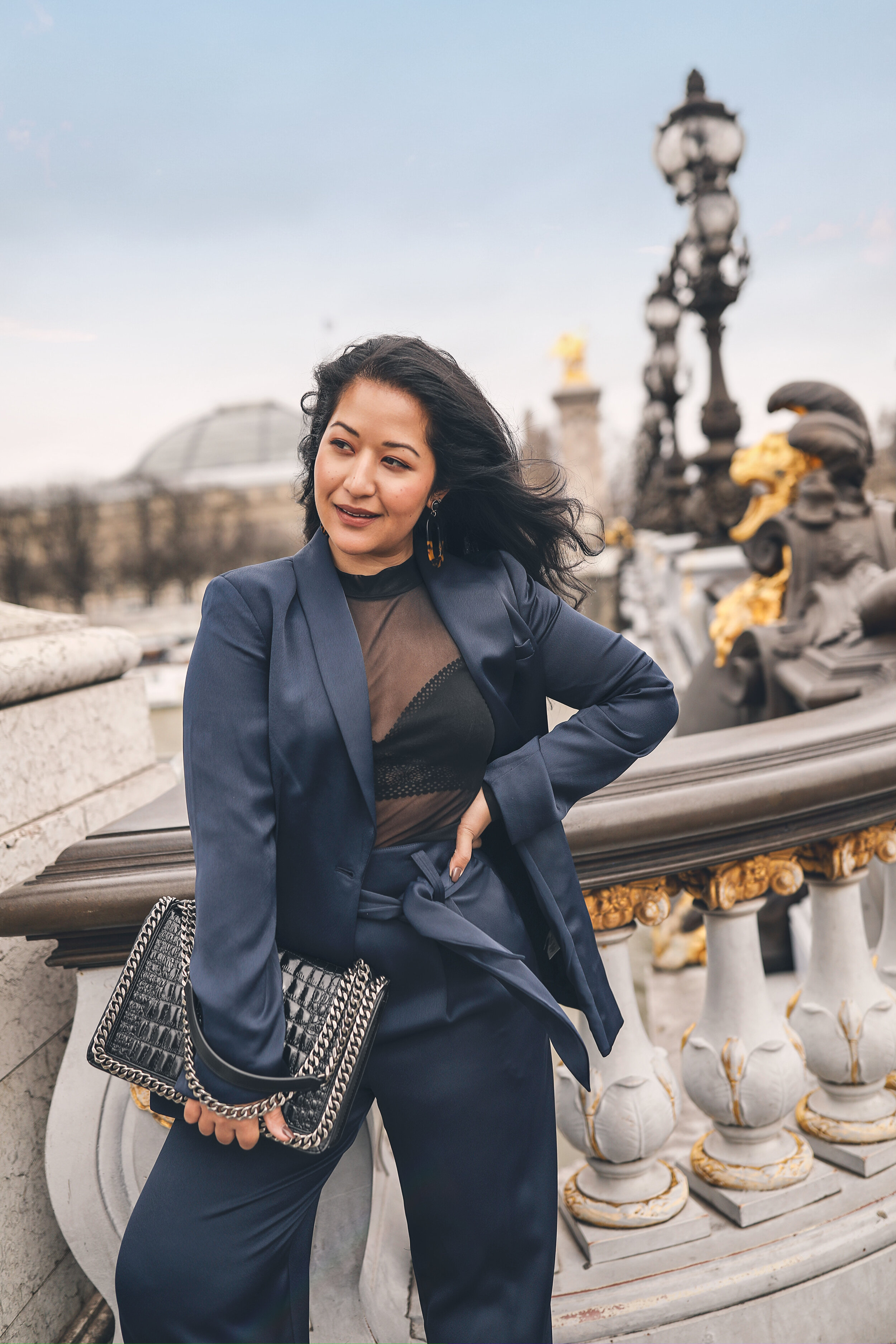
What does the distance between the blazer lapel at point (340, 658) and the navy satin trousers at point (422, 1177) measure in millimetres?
172

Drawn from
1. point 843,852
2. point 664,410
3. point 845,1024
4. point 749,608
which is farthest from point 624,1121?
point 664,410

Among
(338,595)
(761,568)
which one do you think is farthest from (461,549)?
(761,568)

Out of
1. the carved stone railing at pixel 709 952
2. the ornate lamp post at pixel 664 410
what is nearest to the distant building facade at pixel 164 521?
the ornate lamp post at pixel 664 410

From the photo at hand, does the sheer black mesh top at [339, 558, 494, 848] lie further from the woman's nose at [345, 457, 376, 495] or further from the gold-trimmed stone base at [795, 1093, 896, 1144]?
the gold-trimmed stone base at [795, 1093, 896, 1144]

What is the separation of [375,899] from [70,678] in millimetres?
1324

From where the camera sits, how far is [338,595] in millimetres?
1524

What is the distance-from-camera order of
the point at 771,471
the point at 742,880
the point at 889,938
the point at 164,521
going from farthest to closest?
the point at 164,521
the point at 771,471
the point at 889,938
the point at 742,880

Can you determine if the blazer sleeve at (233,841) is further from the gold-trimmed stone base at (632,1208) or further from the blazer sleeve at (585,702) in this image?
the gold-trimmed stone base at (632,1208)

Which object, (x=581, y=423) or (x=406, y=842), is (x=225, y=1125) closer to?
(x=406, y=842)

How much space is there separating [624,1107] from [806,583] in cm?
311

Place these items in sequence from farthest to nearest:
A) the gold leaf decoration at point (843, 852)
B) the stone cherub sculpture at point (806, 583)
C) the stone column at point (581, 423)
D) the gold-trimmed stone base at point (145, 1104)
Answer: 1. the stone column at point (581, 423)
2. the stone cherub sculpture at point (806, 583)
3. the gold leaf decoration at point (843, 852)
4. the gold-trimmed stone base at point (145, 1104)

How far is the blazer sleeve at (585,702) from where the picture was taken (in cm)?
159

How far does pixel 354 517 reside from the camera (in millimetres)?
1495

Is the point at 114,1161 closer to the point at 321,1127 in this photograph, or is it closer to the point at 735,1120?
the point at 321,1127
